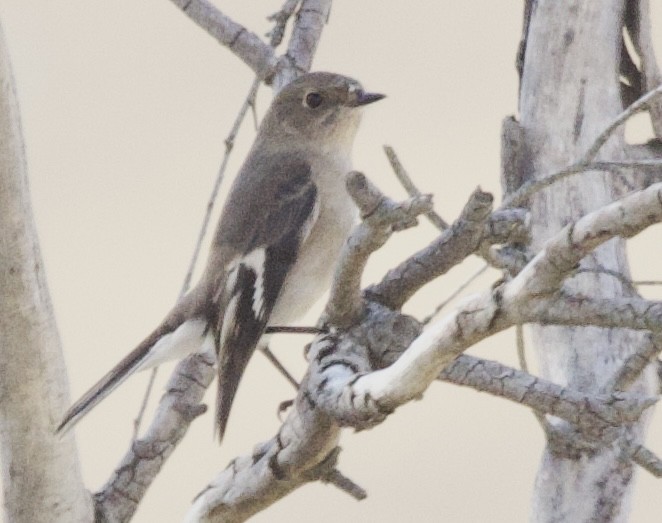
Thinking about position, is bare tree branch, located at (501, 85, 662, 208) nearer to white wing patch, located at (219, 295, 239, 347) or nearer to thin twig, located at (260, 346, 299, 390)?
white wing patch, located at (219, 295, 239, 347)

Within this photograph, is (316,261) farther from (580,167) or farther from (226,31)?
(580,167)

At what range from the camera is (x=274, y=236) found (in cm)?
322

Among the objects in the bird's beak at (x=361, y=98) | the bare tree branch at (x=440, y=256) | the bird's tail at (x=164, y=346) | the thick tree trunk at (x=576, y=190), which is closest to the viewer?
the bare tree branch at (x=440, y=256)

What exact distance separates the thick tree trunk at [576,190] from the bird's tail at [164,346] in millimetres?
772

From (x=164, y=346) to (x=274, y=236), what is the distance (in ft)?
1.41

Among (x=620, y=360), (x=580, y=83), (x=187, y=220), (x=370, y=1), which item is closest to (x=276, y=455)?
(x=620, y=360)

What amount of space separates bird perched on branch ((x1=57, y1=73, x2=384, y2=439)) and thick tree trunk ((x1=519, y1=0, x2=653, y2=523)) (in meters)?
0.60

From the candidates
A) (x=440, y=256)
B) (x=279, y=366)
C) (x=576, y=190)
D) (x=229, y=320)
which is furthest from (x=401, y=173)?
(x=279, y=366)

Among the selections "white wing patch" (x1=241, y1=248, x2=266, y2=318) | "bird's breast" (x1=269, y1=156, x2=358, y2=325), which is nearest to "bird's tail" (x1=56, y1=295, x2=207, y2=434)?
"white wing patch" (x1=241, y1=248, x2=266, y2=318)

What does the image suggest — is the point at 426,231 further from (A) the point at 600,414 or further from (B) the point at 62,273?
(A) the point at 600,414

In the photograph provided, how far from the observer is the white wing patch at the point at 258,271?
10.0ft

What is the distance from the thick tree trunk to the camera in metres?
2.36

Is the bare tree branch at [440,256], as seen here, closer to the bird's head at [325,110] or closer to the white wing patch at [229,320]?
the white wing patch at [229,320]

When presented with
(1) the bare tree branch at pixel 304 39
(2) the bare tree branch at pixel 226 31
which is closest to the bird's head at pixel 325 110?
(1) the bare tree branch at pixel 304 39
